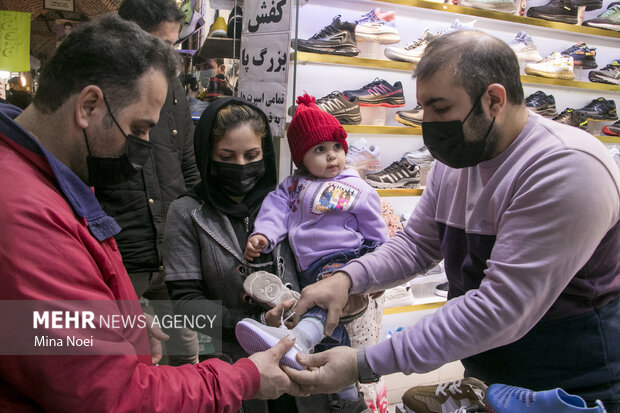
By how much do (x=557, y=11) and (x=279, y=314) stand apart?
4.12 meters

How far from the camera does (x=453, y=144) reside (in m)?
1.44

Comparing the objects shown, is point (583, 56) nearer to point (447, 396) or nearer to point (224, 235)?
point (447, 396)

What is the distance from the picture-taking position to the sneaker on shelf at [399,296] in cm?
358

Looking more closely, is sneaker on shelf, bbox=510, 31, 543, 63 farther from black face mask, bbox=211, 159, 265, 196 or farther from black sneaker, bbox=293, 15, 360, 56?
black face mask, bbox=211, 159, 265, 196

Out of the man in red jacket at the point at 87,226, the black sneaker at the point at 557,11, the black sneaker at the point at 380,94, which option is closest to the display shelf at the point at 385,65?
the black sneaker at the point at 380,94

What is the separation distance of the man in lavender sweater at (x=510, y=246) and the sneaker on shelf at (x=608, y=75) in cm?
383

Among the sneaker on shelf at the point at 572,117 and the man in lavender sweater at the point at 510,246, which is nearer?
the man in lavender sweater at the point at 510,246

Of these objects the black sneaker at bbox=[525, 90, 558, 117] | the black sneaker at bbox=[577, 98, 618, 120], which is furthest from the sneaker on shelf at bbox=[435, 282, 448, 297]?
the black sneaker at bbox=[577, 98, 618, 120]

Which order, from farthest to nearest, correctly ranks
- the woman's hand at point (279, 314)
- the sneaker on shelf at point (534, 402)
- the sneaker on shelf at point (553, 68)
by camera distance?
1. the sneaker on shelf at point (553, 68)
2. the woman's hand at point (279, 314)
3. the sneaker on shelf at point (534, 402)

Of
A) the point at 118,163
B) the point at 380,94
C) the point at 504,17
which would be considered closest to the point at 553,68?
the point at 504,17

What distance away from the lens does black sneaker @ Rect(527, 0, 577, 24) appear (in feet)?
A: 13.6

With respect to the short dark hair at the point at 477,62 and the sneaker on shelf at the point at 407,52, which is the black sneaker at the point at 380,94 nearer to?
the sneaker on shelf at the point at 407,52

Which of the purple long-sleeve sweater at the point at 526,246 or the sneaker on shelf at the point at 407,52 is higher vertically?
the sneaker on shelf at the point at 407,52

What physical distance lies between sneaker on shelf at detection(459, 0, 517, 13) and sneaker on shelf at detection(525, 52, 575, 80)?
543mm
